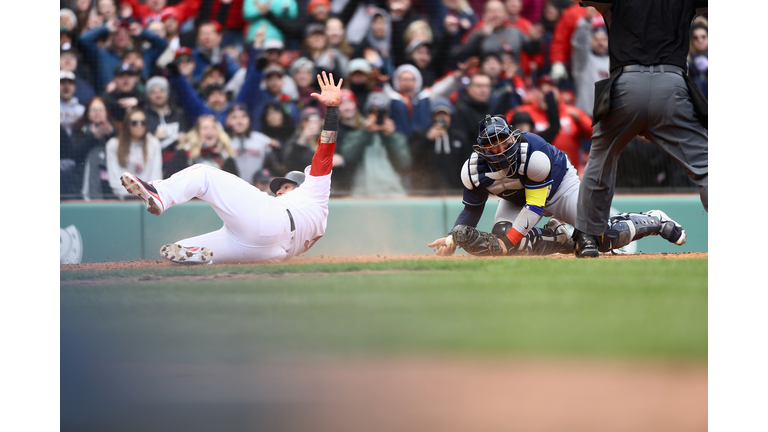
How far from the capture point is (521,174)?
360 centimetres

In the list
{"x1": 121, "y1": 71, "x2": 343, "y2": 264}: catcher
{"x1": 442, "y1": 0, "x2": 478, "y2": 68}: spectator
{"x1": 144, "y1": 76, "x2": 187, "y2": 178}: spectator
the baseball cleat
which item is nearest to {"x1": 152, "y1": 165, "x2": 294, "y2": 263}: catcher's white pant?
{"x1": 121, "y1": 71, "x2": 343, "y2": 264}: catcher

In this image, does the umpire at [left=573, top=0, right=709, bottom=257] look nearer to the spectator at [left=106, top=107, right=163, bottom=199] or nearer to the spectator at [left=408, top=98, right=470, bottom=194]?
the spectator at [left=408, top=98, right=470, bottom=194]

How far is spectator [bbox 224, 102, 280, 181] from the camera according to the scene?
4891mm

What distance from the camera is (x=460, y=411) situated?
2416 mm

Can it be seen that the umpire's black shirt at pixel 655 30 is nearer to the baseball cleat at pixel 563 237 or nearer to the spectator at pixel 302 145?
the baseball cleat at pixel 563 237

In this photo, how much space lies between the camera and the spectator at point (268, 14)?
5.69m

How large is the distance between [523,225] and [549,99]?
198 centimetres

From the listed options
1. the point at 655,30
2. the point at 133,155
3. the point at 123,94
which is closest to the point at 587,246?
the point at 655,30

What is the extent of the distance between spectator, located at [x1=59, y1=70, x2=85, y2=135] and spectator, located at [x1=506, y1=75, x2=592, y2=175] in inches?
136

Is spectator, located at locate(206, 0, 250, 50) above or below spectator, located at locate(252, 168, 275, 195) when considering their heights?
above

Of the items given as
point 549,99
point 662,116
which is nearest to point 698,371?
point 662,116

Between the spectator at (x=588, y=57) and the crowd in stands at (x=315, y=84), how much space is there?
12 millimetres

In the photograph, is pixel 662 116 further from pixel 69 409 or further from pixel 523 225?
pixel 69 409

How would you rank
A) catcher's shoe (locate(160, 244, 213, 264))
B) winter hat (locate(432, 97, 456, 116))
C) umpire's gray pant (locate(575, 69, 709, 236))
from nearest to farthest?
umpire's gray pant (locate(575, 69, 709, 236))
catcher's shoe (locate(160, 244, 213, 264))
winter hat (locate(432, 97, 456, 116))
